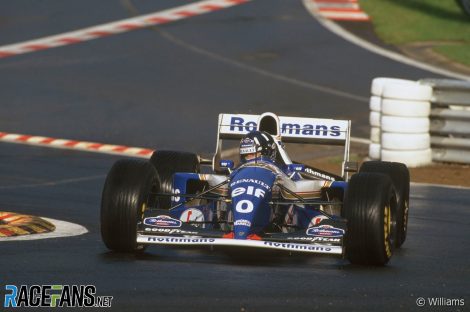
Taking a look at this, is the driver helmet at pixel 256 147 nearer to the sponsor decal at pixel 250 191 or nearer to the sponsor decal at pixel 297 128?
the sponsor decal at pixel 250 191

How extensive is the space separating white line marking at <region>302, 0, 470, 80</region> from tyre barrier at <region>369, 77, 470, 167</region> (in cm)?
709

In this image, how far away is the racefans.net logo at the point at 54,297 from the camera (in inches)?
334

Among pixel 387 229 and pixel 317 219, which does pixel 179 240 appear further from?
pixel 387 229

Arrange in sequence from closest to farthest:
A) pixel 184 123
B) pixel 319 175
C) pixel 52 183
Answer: pixel 319 175 → pixel 52 183 → pixel 184 123

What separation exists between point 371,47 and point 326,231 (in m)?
17.8

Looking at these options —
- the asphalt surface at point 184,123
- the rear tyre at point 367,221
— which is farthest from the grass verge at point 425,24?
the rear tyre at point 367,221

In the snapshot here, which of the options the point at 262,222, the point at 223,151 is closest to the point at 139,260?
the point at 262,222

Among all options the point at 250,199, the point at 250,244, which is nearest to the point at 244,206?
the point at 250,199

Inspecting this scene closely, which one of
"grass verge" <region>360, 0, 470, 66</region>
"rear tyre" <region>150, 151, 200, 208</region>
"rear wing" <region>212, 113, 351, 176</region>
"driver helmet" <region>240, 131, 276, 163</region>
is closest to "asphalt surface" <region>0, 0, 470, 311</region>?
"rear tyre" <region>150, 151, 200, 208</region>

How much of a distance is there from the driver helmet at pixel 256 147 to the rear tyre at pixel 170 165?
34.8 inches

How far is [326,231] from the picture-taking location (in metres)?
10.8

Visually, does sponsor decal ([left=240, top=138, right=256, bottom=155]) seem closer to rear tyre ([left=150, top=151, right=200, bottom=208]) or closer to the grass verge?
rear tyre ([left=150, top=151, right=200, bottom=208])

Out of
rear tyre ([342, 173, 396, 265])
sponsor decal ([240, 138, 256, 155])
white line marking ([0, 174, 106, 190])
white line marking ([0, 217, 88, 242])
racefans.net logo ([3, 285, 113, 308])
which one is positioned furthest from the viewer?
white line marking ([0, 174, 106, 190])

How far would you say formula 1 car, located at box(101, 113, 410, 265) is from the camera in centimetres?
1072
